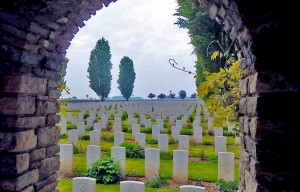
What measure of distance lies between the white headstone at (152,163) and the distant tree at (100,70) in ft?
129

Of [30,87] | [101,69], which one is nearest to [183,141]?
[30,87]

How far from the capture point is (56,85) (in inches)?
165

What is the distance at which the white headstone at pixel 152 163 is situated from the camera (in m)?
6.78

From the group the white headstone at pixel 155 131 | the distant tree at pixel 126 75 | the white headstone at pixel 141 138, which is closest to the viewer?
the white headstone at pixel 141 138

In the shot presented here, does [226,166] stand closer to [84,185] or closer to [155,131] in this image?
[84,185]

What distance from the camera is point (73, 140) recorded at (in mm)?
9820

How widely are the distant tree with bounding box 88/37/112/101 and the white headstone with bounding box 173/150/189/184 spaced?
3963 centimetres

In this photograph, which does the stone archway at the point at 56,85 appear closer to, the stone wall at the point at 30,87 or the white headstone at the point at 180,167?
the stone wall at the point at 30,87

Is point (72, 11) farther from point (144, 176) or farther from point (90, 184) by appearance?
point (144, 176)

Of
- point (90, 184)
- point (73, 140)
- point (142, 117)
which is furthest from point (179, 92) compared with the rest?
point (90, 184)

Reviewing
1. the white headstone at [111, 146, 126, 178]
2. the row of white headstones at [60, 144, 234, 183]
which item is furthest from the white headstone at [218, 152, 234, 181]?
the white headstone at [111, 146, 126, 178]

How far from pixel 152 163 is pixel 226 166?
5.15 ft

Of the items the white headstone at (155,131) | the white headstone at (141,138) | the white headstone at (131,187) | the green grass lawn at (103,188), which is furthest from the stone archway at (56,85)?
the white headstone at (155,131)

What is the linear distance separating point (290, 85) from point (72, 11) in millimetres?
2679
